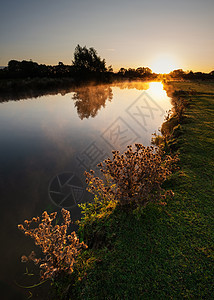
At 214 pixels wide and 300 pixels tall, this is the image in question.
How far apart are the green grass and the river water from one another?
56.1 inches

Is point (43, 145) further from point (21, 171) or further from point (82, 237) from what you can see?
point (82, 237)

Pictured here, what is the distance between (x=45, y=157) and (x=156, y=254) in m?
6.94

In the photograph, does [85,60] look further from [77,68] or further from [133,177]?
[133,177]

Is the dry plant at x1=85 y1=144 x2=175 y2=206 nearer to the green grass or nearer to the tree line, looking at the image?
the green grass

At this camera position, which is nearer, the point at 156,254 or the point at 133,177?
the point at 156,254

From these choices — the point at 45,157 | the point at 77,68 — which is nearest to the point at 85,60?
the point at 77,68

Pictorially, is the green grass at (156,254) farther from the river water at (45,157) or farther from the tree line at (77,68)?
the tree line at (77,68)

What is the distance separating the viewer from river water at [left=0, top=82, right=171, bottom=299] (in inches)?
161

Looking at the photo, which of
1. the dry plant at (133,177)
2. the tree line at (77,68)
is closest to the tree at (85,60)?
the tree line at (77,68)

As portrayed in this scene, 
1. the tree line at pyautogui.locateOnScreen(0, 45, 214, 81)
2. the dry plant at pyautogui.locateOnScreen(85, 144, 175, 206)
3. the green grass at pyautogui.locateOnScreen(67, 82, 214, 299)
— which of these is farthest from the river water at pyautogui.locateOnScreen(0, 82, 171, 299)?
the tree line at pyautogui.locateOnScreen(0, 45, 214, 81)

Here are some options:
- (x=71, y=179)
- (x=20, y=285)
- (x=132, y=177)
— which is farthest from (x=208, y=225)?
(x=71, y=179)

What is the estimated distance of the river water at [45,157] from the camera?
13.4 feet

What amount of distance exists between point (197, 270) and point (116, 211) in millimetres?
2069

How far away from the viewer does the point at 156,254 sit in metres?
3.13
